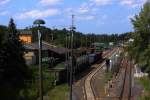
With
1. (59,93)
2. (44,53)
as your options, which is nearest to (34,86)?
(59,93)

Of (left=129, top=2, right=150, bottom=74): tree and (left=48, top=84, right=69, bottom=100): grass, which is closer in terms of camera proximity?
(left=129, top=2, right=150, bottom=74): tree

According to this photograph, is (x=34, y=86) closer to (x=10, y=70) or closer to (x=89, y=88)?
(x=89, y=88)

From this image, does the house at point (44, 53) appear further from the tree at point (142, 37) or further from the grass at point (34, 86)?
the tree at point (142, 37)

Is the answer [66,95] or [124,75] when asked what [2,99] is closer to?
[66,95]

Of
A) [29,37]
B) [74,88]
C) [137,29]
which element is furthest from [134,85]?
[29,37]

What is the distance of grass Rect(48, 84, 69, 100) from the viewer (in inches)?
1947

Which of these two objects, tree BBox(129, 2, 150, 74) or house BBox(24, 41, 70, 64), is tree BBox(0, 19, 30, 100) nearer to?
tree BBox(129, 2, 150, 74)

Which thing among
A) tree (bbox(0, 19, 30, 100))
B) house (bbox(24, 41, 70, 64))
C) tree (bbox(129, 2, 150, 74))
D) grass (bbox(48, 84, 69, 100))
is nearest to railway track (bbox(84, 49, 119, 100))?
grass (bbox(48, 84, 69, 100))

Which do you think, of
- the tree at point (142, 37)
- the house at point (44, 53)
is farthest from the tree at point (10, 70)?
the house at point (44, 53)

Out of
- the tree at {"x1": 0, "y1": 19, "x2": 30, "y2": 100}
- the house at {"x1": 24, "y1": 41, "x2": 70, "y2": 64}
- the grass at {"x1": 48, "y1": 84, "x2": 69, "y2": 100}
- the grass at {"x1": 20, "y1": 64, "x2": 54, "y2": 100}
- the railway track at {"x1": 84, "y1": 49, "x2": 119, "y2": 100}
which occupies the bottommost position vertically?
the railway track at {"x1": 84, "y1": 49, "x2": 119, "y2": 100}

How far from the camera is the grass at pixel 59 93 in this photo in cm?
4946

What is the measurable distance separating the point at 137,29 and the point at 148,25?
4.39ft

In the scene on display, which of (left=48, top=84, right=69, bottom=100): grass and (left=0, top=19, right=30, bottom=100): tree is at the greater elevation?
(left=0, top=19, right=30, bottom=100): tree

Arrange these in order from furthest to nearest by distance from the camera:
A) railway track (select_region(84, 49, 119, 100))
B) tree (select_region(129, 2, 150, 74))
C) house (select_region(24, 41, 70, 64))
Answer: house (select_region(24, 41, 70, 64)) → railway track (select_region(84, 49, 119, 100)) → tree (select_region(129, 2, 150, 74))
